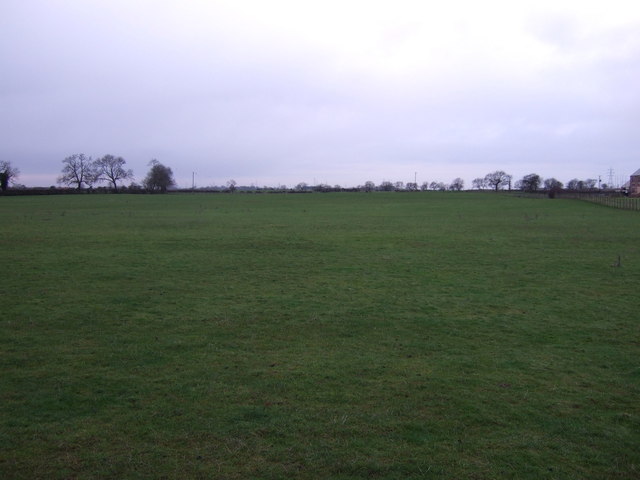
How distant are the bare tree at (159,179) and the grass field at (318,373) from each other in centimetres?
11849

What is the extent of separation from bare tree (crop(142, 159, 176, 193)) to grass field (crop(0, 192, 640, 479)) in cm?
11849

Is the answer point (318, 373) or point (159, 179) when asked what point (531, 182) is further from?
point (318, 373)

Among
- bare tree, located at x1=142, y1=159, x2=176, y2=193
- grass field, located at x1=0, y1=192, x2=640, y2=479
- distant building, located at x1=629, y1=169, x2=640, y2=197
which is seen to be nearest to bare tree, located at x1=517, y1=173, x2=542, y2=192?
distant building, located at x1=629, y1=169, x2=640, y2=197

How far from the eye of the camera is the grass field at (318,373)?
13.9 ft

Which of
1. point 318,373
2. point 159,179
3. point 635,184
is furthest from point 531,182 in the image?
point 318,373

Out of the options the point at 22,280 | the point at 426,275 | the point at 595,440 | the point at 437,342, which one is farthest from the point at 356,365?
the point at 22,280

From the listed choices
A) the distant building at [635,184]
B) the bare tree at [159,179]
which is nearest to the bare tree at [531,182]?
the distant building at [635,184]

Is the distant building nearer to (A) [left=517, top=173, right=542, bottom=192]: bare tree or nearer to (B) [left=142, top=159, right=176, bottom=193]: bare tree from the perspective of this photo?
(A) [left=517, top=173, right=542, bottom=192]: bare tree

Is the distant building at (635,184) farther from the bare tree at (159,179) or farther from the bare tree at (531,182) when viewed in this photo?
the bare tree at (159,179)

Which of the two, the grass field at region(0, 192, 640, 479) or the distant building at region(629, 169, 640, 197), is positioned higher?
the distant building at region(629, 169, 640, 197)

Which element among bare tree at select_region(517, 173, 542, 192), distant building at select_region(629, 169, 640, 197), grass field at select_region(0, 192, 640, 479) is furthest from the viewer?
bare tree at select_region(517, 173, 542, 192)

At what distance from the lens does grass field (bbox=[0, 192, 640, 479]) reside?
425 centimetres

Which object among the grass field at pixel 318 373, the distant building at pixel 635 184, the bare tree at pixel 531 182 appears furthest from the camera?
the bare tree at pixel 531 182

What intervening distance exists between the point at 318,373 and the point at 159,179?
130 meters
